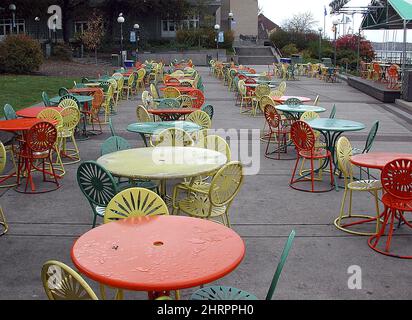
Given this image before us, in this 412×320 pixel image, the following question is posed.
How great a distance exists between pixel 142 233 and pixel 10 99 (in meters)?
13.4

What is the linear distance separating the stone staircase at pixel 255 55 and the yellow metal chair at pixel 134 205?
38.7 metres

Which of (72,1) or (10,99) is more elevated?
(72,1)

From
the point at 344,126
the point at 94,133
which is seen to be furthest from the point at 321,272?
the point at 94,133

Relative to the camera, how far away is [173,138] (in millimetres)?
6102

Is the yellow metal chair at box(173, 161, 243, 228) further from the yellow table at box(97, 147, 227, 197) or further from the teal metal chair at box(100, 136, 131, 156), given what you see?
the teal metal chair at box(100, 136, 131, 156)

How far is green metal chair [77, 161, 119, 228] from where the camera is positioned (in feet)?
14.3

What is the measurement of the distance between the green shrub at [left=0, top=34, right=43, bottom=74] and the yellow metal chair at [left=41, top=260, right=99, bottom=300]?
2459 centimetres

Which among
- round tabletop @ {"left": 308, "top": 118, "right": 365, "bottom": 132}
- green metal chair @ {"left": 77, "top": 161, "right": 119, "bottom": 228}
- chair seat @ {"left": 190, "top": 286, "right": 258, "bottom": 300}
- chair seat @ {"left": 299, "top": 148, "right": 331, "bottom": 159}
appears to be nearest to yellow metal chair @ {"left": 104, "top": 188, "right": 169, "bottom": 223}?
green metal chair @ {"left": 77, "top": 161, "right": 119, "bottom": 228}

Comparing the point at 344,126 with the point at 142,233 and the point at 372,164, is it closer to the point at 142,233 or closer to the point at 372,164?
the point at 372,164

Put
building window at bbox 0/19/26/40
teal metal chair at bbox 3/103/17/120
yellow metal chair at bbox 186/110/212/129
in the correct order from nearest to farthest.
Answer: yellow metal chair at bbox 186/110/212/129, teal metal chair at bbox 3/103/17/120, building window at bbox 0/19/26/40

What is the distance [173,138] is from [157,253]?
3.28 meters

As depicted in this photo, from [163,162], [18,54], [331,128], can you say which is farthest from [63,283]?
[18,54]
